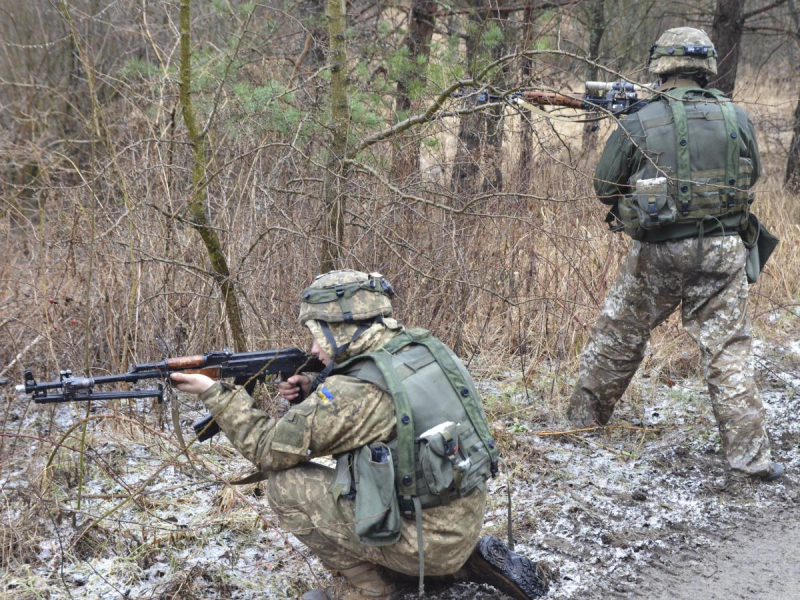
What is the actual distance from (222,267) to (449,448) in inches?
78.0

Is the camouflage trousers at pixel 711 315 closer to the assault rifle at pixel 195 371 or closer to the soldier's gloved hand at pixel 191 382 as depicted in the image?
the assault rifle at pixel 195 371

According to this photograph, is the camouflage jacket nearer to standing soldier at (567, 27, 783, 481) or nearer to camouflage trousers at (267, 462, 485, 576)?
standing soldier at (567, 27, 783, 481)

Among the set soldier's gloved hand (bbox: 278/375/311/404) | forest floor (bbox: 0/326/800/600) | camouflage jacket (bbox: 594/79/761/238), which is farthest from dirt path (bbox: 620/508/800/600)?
camouflage jacket (bbox: 594/79/761/238)

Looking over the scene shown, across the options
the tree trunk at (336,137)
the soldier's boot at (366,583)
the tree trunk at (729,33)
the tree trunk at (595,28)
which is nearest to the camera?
the soldier's boot at (366,583)

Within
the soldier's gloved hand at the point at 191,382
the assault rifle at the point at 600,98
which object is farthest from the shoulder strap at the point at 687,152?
the soldier's gloved hand at the point at 191,382

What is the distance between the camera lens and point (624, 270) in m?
4.54

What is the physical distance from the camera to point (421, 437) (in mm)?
2701

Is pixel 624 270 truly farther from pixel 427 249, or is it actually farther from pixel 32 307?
pixel 32 307

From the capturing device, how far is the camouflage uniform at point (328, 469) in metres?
2.71

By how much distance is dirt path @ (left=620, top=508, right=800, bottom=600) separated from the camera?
3252mm

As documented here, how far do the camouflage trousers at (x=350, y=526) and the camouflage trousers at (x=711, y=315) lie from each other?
1.92m

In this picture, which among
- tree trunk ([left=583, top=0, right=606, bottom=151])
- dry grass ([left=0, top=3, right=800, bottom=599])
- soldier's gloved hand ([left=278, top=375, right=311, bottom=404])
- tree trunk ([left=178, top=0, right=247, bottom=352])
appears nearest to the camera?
soldier's gloved hand ([left=278, top=375, right=311, bottom=404])

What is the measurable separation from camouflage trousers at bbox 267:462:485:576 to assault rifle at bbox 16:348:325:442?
398 mm

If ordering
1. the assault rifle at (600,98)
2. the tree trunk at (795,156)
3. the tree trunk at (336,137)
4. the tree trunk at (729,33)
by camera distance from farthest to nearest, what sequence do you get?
1. the tree trunk at (795,156)
2. the tree trunk at (729,33)
3. the assault rifle at (600,98)
4. the tree trunk at (336,137)
